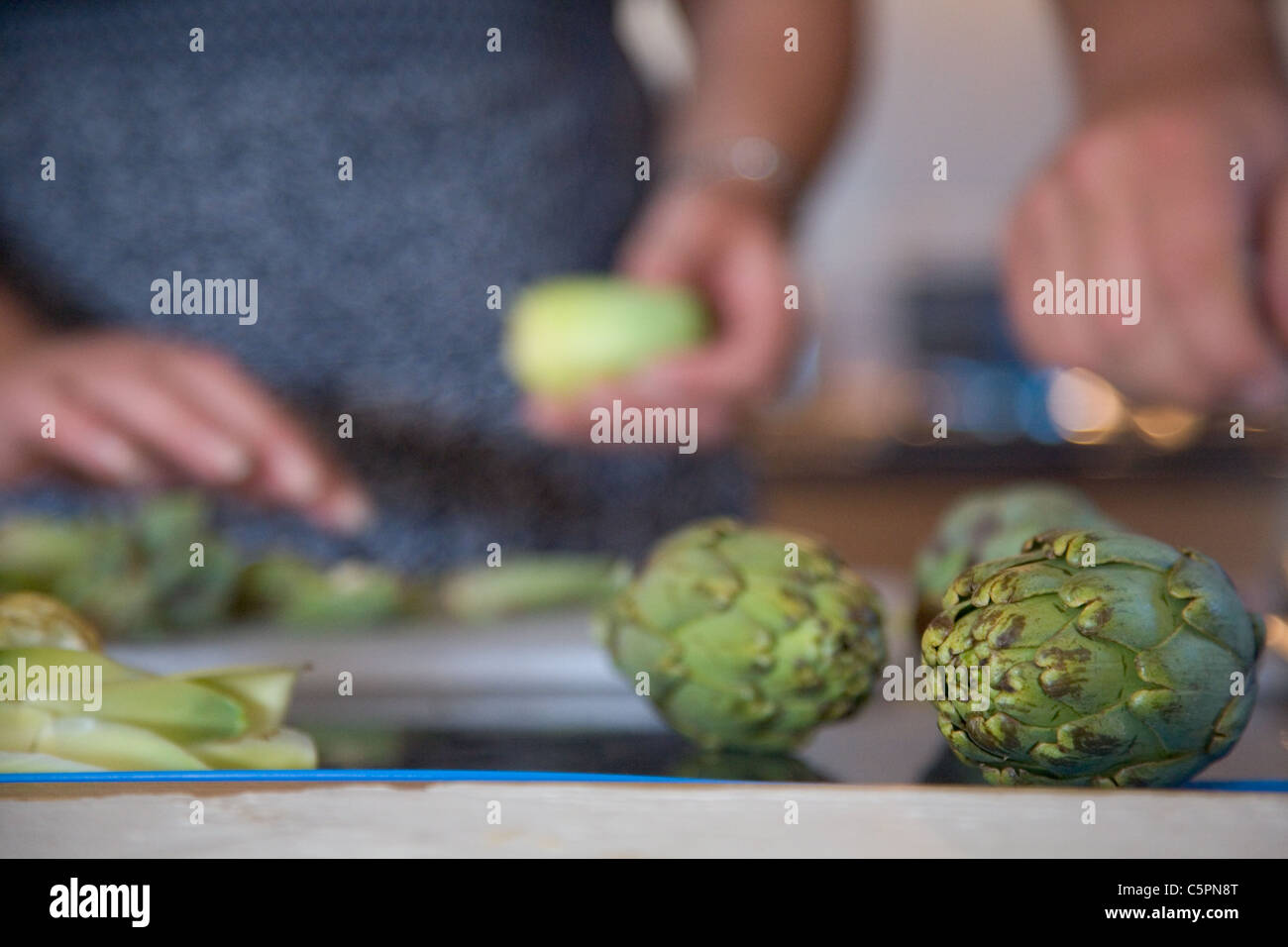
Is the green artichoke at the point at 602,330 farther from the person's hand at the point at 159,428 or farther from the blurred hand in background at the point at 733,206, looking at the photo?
the person's hand at the point at 159,428

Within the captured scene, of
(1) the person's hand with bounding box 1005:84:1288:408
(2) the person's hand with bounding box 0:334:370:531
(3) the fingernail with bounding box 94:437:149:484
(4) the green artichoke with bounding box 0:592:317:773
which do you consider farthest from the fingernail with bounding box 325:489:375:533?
(1) the person's hand with bounding box 1005:84:1288:408

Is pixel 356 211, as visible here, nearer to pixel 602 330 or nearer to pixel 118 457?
pixel 602 330

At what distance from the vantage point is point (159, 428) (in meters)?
0.79

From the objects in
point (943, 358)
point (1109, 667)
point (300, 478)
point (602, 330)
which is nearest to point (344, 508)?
point (300, 478)

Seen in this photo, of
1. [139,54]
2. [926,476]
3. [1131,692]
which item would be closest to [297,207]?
[139,54]

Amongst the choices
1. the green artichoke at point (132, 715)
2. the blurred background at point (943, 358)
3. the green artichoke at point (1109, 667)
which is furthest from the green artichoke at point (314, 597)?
the blurred background at point (943, 358)

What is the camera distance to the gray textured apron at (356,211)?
100cm

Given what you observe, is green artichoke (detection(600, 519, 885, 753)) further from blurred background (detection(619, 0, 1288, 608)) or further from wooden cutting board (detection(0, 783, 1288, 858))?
blurred background (detection(619, 0, 1288, 608))

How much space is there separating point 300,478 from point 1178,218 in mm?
565

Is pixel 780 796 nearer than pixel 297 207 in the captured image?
Yes

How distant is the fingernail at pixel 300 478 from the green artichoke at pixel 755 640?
347mm

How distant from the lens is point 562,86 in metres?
1.12

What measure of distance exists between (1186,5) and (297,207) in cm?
73

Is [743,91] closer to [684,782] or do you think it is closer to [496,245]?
[496,245]
